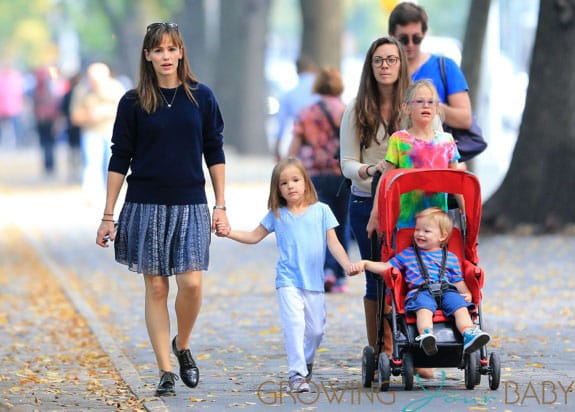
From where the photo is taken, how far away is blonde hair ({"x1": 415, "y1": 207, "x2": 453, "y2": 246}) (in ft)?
25.6

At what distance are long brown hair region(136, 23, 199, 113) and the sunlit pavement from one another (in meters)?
1.53

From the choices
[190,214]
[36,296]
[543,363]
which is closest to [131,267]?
[190,214]

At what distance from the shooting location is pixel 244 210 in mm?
22219

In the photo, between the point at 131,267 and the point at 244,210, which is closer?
the point at 131,267

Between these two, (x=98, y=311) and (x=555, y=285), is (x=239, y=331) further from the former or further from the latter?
(x=555, y=285)

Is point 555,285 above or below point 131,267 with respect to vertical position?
below

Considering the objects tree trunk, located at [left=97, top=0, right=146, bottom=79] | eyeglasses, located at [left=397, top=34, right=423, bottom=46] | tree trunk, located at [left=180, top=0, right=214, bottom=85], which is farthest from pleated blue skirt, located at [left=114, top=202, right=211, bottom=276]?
tree trunk, located at [left=97, top=0, right=146, bottom=79]

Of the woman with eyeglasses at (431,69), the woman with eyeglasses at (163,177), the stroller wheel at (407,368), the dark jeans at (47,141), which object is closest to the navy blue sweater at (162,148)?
the woman with eyeglasses at (163,177)

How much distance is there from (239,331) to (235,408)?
3.32 meters

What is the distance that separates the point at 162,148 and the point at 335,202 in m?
4.72

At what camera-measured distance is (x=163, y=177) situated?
791 cm

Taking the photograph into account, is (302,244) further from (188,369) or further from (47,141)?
(47,141)

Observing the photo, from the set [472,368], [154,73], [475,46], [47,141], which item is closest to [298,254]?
[472,368]

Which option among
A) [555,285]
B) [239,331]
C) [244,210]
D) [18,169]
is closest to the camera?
[239,331]
